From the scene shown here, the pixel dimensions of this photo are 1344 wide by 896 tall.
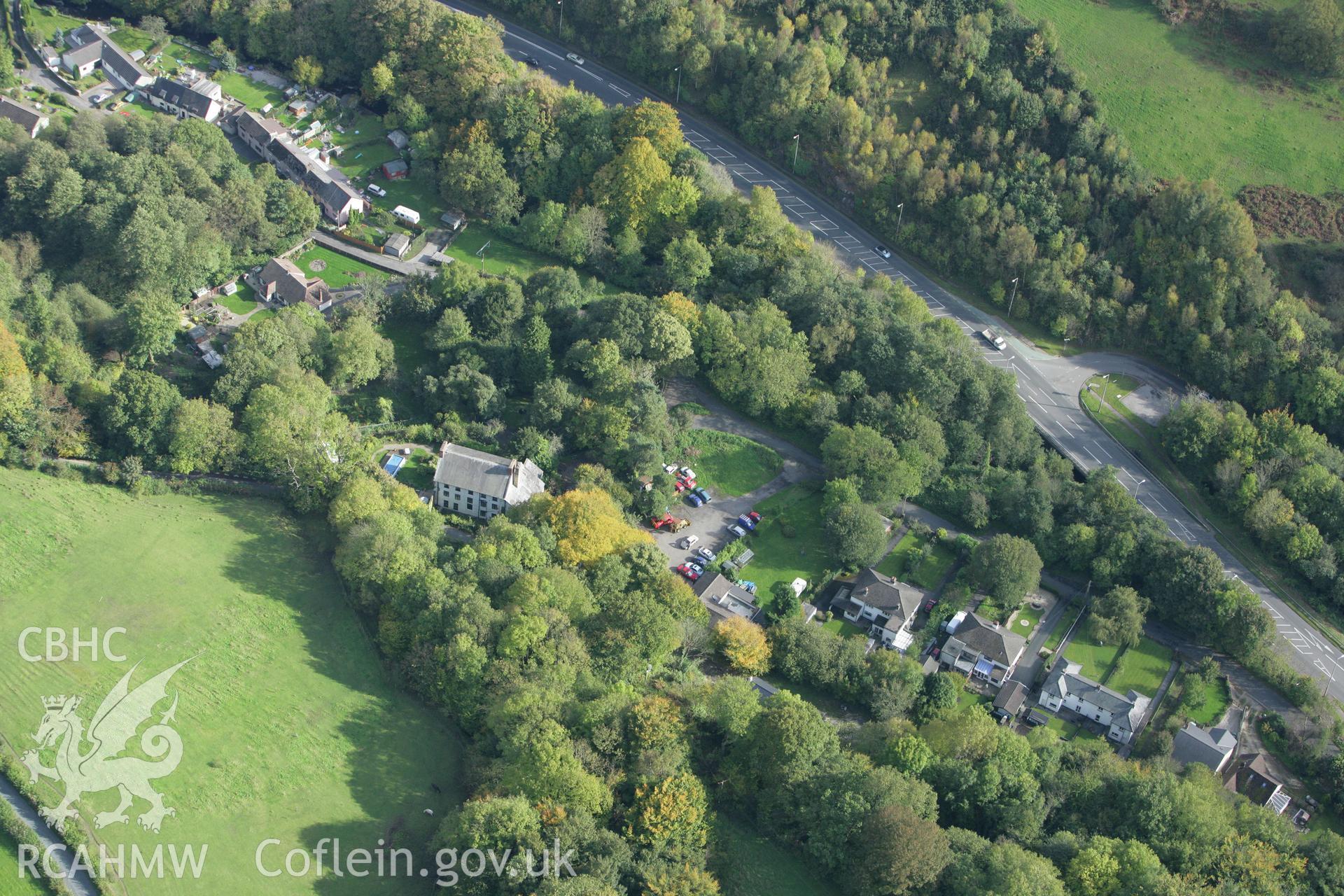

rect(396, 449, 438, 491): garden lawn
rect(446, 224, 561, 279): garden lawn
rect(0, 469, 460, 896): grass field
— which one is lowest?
rect(0, 469, 460, 896): grass field

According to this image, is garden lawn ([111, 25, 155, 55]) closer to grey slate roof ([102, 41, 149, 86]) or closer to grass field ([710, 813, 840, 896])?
grey slate roof ([102, 41, 149, 86])

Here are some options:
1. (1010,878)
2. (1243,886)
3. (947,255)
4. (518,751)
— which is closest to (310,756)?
(518,751)

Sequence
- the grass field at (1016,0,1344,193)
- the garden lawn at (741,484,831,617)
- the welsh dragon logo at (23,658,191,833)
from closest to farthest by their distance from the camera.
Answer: the welsh dragon logo at (23,658,191,833) → the garden lawn at (741,484,831,617) → the grass field at (1016,0,1344,193)

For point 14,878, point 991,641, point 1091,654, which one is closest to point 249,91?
point 14,878

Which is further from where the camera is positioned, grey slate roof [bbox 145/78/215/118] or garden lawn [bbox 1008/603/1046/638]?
grey slate roof [bbox 145/78/215/118]

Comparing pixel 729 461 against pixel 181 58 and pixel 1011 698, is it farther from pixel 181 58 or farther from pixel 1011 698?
pixel 181 58

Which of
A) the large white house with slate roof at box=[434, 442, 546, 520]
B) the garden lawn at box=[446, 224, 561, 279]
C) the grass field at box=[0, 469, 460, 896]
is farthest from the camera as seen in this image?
the garden lawn at box=[446, 224, 561, 279]
